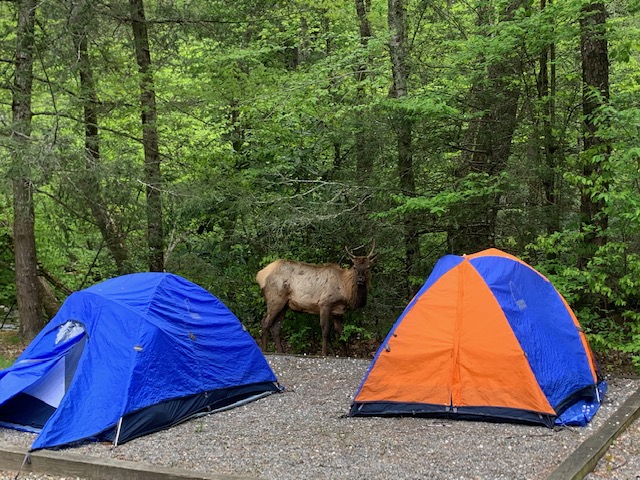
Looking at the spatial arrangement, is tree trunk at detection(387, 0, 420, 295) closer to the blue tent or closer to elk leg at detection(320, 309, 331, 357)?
elk leg at detection(320, 309, 331, 357)

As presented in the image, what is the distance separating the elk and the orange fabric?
2747mm

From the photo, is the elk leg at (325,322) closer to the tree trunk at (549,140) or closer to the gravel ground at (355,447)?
the gravel ground at (355,447)

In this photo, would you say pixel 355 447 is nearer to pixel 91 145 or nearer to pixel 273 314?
pixel 273 314

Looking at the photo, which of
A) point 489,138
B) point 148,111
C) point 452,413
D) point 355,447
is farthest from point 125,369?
point 489,138

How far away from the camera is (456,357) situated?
6.55 m

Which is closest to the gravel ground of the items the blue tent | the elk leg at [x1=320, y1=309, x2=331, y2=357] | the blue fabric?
the blue tent

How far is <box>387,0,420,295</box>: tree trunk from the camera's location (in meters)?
10.6

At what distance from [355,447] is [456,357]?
157 cm

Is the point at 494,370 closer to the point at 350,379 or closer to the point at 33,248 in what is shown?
the point at 350,379

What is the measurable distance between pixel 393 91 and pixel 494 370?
7173mm

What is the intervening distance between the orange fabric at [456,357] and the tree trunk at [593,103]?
2825 millimetres

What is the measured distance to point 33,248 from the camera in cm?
1132

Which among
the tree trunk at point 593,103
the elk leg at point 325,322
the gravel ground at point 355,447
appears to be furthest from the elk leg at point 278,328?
the tree trunk at point 593,103

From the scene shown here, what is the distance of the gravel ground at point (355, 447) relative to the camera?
198 inches
